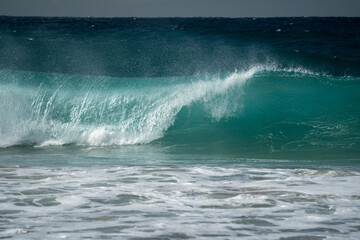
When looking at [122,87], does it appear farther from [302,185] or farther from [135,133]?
[302,185]

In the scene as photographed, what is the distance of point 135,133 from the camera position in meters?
11.1

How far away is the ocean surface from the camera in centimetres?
440

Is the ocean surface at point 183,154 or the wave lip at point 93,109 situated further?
the wave lip at point 93,109

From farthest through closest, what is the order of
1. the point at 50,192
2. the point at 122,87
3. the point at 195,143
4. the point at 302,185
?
the point at 122,87 < the point at 195,143 < the point at 302,185 < the point at 50,192

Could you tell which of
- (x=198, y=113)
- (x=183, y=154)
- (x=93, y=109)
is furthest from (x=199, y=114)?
(x=183, y=154)

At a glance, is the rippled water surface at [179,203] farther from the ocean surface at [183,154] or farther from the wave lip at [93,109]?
the wave lip at [93,109]

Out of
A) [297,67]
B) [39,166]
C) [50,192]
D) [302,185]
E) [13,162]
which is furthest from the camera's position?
[297,67]

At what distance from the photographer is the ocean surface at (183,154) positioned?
4396 millimetres

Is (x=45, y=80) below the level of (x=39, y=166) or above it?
above

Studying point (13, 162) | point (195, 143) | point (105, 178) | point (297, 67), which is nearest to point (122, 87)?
point (195, 143)

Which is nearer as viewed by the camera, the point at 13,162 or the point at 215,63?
the point at 13,162

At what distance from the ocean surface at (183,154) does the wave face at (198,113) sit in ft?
0.10

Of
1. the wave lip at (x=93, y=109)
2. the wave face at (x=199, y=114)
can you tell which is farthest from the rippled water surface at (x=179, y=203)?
the wave lip at (x=93, y=109)

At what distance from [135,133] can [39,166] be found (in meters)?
3.94
